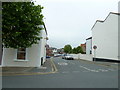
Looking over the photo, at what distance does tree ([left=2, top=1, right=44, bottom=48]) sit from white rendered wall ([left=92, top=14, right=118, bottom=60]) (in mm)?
19894

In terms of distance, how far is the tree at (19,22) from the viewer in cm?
1084

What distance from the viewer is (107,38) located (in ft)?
104

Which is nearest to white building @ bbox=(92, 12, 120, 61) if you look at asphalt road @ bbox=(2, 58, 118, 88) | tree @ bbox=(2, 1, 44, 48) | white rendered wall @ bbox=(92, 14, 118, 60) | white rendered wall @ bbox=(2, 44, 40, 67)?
white rendered wall @ bbox=(92, 14, 118, 60)

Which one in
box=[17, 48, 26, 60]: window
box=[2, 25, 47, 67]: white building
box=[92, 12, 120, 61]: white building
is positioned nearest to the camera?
box=[2, 25, 47, 67]: white building

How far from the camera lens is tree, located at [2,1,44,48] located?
427 inches

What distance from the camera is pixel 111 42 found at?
30.1 m

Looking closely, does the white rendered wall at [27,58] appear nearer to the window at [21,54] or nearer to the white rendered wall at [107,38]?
the window at [21,54]

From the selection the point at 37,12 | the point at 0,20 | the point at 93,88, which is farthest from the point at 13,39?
the point at 93,88

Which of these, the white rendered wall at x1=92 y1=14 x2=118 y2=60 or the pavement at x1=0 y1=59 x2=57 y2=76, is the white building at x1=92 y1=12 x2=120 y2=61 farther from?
the pavement at x1=0 y1=59 x2=57 y2=76

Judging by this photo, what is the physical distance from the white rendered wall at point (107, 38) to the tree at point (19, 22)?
19.9 m

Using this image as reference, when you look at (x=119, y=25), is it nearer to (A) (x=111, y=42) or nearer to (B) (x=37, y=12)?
(A) (x=111, y=42)

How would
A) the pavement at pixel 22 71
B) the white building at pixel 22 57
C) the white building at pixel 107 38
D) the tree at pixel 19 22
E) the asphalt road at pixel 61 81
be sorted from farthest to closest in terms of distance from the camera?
the white building at pixel 107 38 < the white building at pixel 22 57 < the pavement at pixel 22 71 < the tree at pixel 19 22 < the asphalt road at pixel 61 81

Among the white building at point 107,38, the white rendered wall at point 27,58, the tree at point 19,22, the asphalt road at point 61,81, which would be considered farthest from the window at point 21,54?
the white building at point 107,38

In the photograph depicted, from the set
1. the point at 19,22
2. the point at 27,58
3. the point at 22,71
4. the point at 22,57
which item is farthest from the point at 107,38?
the point at 19,22
